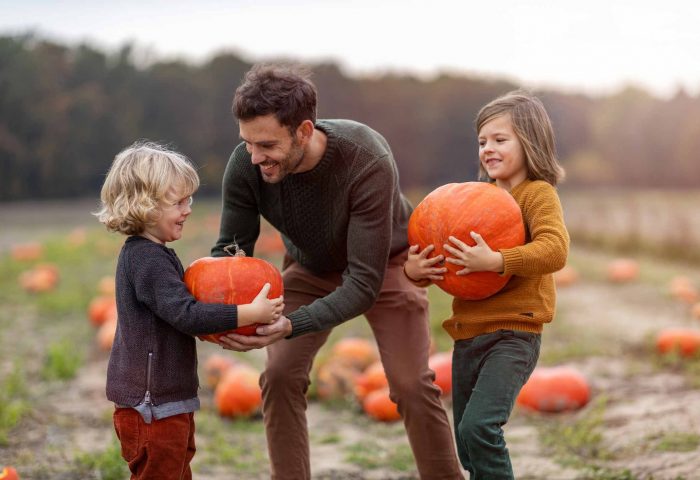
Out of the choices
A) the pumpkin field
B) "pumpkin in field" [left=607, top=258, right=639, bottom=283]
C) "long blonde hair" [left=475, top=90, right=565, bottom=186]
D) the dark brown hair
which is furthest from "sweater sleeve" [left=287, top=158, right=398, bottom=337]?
"pumpkin in field" [left=607, top=258, right=639, bottom=283]

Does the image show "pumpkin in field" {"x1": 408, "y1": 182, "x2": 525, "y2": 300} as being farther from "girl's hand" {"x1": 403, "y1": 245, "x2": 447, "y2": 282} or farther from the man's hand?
the man's hand

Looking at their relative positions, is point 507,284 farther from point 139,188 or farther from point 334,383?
point 334,383

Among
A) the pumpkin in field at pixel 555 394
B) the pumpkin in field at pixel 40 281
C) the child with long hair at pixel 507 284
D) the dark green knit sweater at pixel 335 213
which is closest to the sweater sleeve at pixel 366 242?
the dark green knit sweater at pixel 335 213

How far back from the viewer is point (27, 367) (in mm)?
7215

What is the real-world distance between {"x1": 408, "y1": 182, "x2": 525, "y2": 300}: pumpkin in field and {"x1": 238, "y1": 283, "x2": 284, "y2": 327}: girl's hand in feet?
2.30

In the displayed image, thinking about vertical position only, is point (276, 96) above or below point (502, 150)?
above

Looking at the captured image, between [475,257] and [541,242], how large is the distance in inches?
10.5

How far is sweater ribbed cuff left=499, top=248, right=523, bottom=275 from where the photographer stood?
321 cm

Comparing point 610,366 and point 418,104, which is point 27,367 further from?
point 418,104

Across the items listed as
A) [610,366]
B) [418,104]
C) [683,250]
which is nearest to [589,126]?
[418,104]

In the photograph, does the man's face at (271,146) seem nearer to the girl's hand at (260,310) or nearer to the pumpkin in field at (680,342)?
the girl's hand at (260,310)

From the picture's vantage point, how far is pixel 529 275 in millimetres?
3260

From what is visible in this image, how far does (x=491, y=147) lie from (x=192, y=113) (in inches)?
826

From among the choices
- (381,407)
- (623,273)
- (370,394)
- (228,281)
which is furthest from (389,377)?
(623,273)
